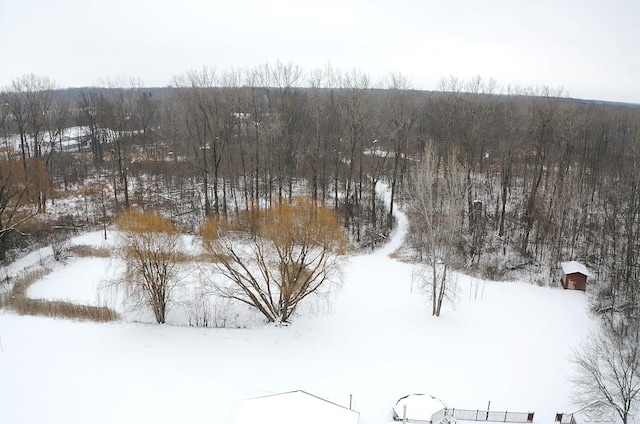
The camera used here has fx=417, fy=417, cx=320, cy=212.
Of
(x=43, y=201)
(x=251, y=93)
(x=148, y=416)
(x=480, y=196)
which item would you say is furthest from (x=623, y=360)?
(x=43, y=201)

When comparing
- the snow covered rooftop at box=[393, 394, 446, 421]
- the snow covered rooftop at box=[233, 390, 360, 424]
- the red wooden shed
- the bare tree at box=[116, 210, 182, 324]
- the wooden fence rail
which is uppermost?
the bare tree at box=[116, 210, 182, 324]

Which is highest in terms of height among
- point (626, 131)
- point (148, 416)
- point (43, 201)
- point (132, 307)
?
point (626, 131)

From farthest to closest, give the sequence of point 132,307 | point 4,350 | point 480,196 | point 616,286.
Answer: point 480,196 < point 616,286 < point 132,307 < point 4,350

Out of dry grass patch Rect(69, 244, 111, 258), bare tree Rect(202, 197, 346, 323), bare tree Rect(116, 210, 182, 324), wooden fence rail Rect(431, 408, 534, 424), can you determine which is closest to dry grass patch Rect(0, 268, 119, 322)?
bare tree Rect(116, 210, 182, 324)

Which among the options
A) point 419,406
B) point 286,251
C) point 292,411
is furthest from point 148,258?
point 419,406

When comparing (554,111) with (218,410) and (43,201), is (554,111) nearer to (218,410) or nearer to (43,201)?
(218,410)

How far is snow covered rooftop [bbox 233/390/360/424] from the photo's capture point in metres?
12.6

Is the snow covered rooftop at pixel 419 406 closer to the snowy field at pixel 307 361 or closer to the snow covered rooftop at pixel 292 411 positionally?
the snowy field at pixel 307 361

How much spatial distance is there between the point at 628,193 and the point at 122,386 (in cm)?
3286

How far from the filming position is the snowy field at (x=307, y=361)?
14492 millimetres

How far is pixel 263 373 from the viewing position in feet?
52.4

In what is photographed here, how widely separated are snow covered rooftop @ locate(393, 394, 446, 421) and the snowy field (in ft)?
1.78

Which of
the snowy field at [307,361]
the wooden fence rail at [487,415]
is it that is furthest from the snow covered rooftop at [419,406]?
the snowy field at [307,361]

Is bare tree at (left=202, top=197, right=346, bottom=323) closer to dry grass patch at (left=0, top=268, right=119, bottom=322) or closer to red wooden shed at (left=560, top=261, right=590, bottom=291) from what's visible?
dry grass patch at (left=0, top=268, right=119, bottom=322)
